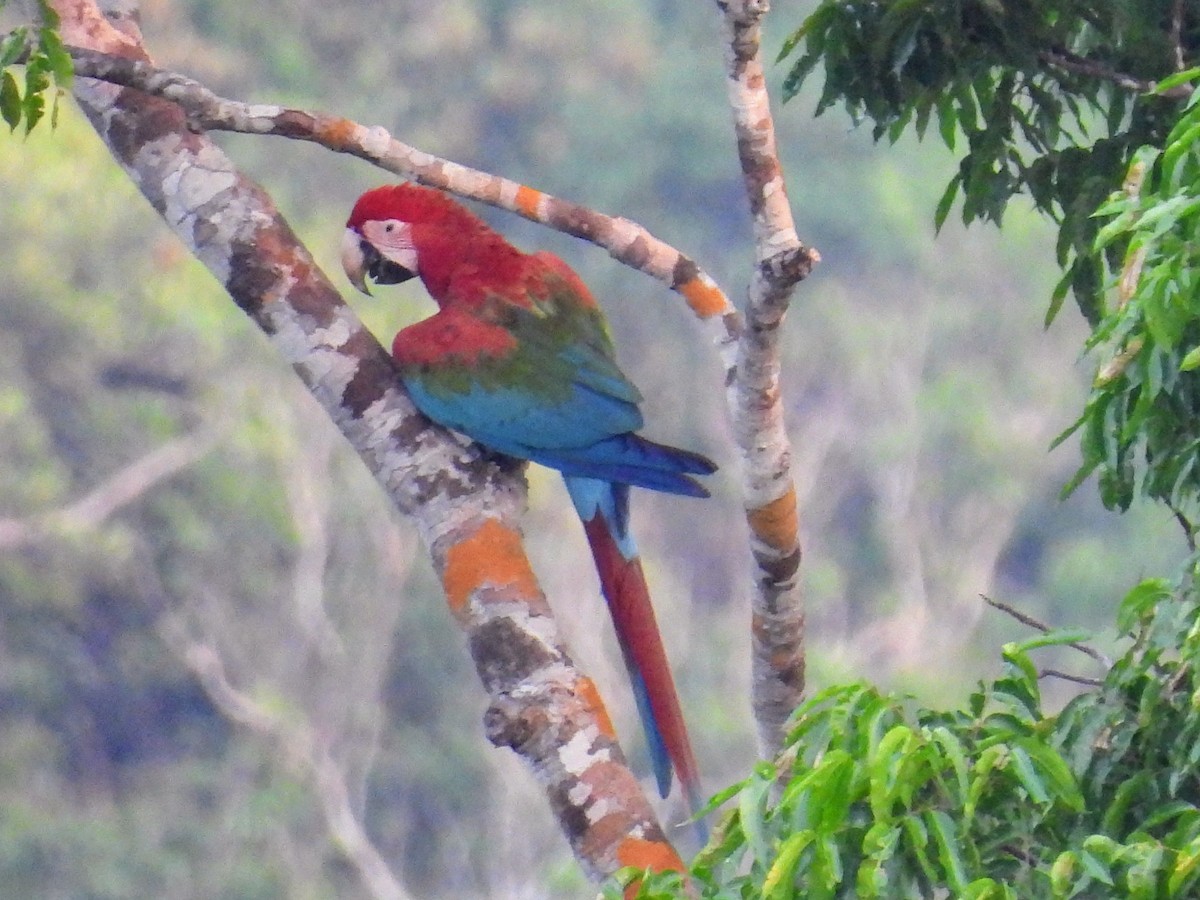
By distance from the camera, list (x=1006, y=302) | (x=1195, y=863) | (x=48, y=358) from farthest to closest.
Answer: (x=1006, y=302) < (x=48, y=358) < (x=1195, y=863)

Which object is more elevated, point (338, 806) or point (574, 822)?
point (338, 806)

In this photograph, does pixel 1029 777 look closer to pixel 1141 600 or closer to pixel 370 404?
pixel 1141 600

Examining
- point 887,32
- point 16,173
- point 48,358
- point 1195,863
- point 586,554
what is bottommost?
point 1195,863

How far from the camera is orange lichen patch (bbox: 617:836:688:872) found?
96cm

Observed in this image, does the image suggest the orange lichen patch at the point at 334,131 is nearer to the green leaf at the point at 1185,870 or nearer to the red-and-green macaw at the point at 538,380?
the red-and-green macaw at the point at 538,380

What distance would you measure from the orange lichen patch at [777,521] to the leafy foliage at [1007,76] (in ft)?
0.79

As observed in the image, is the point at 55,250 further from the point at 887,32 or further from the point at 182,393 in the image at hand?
the point at 887,32

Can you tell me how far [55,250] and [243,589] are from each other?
85 centimetres

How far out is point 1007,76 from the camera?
122cm

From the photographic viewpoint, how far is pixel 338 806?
10.7 feet

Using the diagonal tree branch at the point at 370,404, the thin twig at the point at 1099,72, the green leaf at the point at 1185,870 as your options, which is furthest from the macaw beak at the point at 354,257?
the green leaf at the point at 1185,870

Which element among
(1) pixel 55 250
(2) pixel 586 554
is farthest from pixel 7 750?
(2) pixel 586 554

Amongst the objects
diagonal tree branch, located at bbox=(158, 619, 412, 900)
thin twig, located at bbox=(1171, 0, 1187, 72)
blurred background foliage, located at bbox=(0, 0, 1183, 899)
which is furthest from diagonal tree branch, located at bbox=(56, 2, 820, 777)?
diagonal tree branch, located at bbox=(158, 619, 412, 900)

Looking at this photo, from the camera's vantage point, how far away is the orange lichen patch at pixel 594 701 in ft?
3.38
